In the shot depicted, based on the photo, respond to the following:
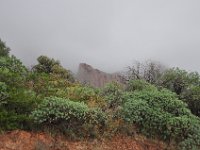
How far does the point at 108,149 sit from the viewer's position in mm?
21859

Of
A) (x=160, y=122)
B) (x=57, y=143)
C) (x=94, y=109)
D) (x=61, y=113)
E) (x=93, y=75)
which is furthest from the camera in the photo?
(x=93, y=75)

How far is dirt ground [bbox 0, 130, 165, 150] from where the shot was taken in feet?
65.7

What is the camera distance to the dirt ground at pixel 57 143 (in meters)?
20.0

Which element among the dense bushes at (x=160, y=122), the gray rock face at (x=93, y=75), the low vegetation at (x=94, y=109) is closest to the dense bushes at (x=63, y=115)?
the low vegetation at (x=94, y=109)

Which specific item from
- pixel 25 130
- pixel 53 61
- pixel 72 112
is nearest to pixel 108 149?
pixel 72 112

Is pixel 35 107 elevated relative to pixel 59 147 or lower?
elevated

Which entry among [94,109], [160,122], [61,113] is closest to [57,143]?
[61,113]

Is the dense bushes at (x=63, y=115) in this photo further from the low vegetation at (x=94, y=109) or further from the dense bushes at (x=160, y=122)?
the dense bushes at (x=160, y=122)

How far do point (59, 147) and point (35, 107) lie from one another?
2.45 meters

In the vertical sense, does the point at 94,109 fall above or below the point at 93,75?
below

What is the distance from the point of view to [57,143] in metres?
20.9

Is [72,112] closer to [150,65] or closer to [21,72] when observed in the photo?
[21,72]

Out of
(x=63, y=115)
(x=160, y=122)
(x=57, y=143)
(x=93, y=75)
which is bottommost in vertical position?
(x=57, y=143)

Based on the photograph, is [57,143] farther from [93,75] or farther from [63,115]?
[93,75]
